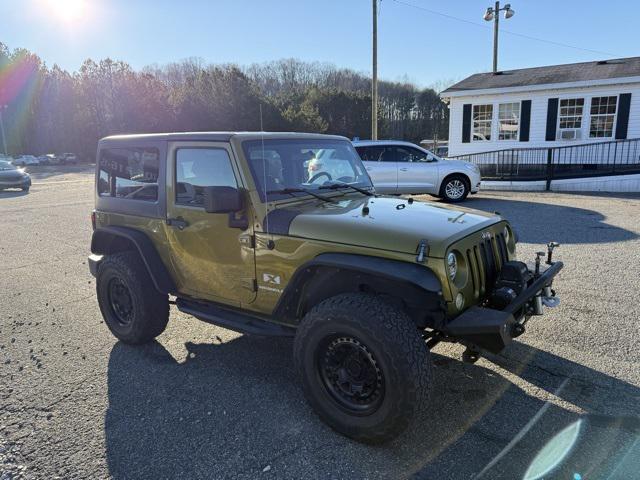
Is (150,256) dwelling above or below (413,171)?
below

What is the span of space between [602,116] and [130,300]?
58.1 feet

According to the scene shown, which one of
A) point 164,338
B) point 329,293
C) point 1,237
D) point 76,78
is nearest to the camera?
point 329,293

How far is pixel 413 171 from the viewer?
1259 centimetres

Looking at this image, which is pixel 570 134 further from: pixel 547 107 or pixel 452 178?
pixel 452 178

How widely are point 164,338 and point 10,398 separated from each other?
4.38 ft

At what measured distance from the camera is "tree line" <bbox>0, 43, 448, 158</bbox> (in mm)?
43500

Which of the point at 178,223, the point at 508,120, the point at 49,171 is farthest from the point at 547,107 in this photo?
the point at 49,171

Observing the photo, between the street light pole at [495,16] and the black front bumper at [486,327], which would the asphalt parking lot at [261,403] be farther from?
the street light pole at [495,16]

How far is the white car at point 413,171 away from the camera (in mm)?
12359

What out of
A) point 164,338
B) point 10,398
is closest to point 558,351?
point 164,338

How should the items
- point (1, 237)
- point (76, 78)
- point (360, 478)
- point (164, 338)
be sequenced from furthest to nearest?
point (76, 78)
point (1, 237)
point (164, 338)
point (360, 478)

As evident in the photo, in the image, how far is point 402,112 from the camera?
6975cm

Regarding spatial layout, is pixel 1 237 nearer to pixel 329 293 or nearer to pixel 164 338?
pixel 164 338

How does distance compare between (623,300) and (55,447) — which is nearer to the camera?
(55,447)
